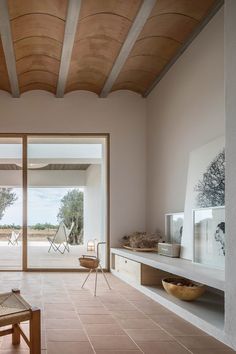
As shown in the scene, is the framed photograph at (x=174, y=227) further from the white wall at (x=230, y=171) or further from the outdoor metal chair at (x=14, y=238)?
the outdoor metal chair at (x=14, y=238)

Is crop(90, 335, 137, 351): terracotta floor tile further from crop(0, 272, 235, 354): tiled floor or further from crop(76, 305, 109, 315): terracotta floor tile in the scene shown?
crop(76, 305, 109, 315): terracotta floor tile

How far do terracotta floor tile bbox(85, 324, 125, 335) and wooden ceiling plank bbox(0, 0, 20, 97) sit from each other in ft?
10.7

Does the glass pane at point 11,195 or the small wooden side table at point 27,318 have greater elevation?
the glass pane at point 11,195

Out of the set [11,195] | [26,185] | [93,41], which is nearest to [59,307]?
[93,41]

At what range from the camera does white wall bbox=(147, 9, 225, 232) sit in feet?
15.6

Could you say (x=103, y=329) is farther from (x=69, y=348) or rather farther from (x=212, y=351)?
(x=212, y=351)

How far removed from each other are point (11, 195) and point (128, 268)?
3082 mm

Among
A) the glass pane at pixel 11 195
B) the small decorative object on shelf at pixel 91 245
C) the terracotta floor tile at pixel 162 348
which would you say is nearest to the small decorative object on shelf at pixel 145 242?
the small decorative object on shelf at pixel 91 245

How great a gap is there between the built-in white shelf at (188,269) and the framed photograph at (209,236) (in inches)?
3.8

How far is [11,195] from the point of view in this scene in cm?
830

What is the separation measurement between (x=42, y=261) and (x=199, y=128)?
15.3ft

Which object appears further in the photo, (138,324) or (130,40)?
(130,40)

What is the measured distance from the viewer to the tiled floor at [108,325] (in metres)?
3.26

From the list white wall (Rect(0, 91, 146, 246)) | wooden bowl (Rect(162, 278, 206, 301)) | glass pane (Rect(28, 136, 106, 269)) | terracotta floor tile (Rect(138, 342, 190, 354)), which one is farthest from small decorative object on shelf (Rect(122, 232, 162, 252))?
terracotta floor tile (Rect(138, 342, 190, 354))
